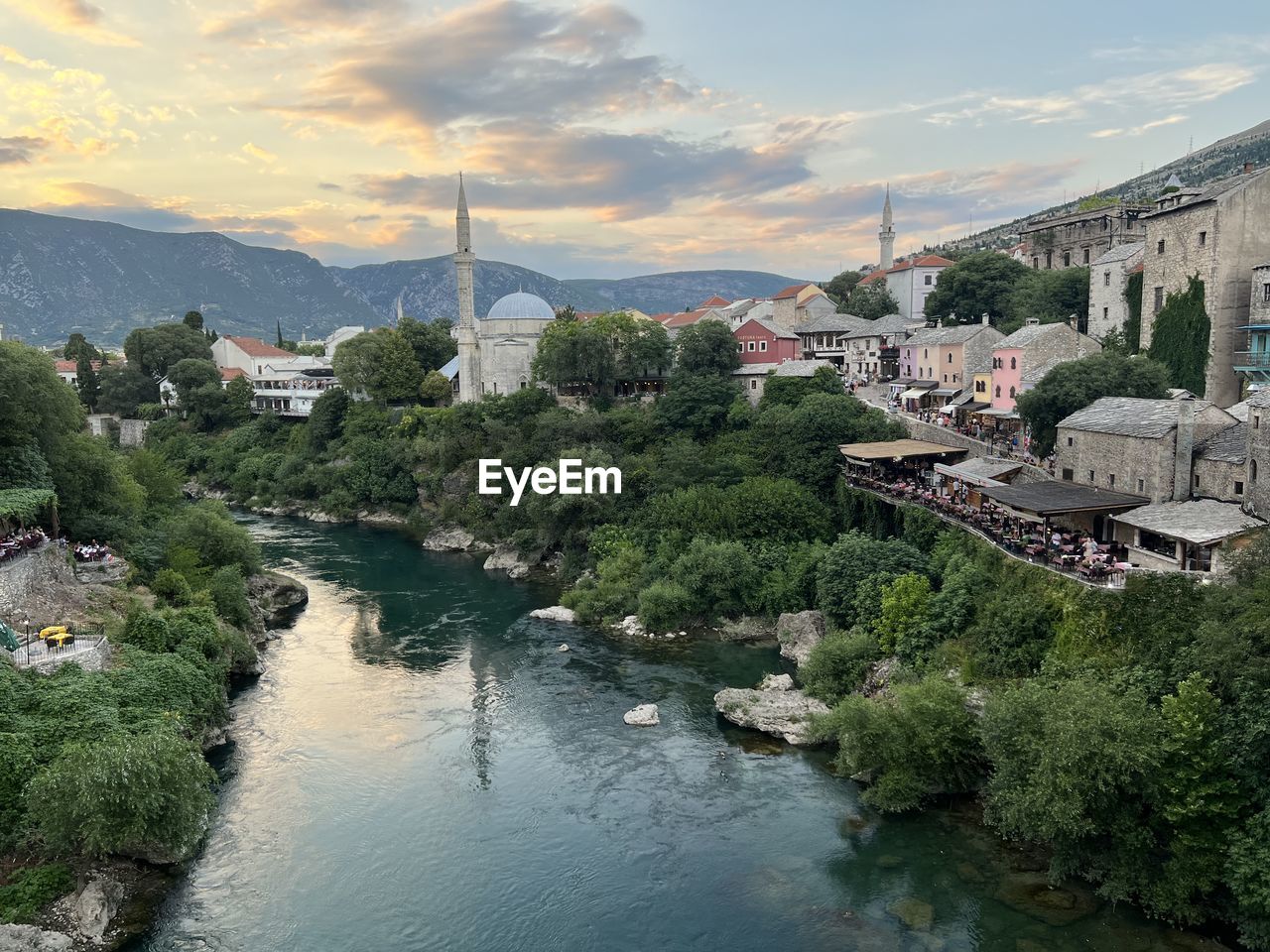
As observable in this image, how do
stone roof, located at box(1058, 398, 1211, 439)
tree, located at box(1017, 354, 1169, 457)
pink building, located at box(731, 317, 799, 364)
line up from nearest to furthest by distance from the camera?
stone roof, located at box(1058, 398, 1211, 439) → tree, located at box(1017, 354, 1169, 457) → pink building, located at box(731, 317, 799, 364)

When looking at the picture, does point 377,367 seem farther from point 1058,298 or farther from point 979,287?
point 1058,298

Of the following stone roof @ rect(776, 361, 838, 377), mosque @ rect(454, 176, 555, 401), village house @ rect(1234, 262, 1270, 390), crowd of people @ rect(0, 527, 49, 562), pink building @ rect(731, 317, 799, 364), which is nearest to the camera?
crowd of people @ rect(0, 527, 49, 562)

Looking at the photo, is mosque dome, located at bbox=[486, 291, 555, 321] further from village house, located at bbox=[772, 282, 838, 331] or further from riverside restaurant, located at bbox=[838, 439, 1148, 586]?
riverside restaurant, located at bbox=[838, 439, 1148, 586]

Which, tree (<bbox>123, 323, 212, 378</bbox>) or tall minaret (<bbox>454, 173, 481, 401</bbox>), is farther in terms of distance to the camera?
tree (<bbox>123, 323, 212, 378</bbox>)

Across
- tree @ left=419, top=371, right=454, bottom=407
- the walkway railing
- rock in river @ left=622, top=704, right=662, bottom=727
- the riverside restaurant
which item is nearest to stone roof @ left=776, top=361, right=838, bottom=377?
the riverside restaurant

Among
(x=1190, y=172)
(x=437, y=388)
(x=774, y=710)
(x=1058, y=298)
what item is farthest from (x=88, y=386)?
(x=1190, y=172)

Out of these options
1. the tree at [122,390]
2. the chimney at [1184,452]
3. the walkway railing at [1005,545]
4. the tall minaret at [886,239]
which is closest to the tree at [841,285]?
the tall minaret at [886,239]

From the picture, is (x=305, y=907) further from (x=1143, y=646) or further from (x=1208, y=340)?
(x=1208, y=340)
